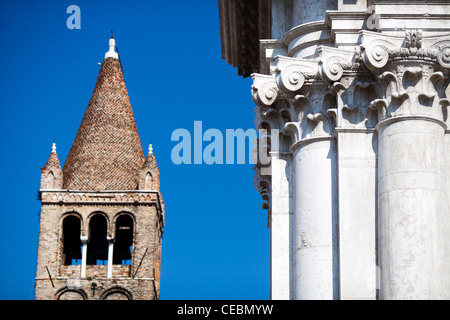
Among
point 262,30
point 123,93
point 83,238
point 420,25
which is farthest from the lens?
point 123,93

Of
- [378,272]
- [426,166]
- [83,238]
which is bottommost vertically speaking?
[378,272]

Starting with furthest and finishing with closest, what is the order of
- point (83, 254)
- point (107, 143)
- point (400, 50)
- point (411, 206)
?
point (107, 143) → point (83, 254) → point (400, 50) → point (411, 206)

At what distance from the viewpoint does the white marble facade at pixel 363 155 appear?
11.4m

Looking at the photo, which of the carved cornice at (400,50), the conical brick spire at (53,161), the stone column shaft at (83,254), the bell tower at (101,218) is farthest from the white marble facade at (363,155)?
the conical brick spire at (53,161)

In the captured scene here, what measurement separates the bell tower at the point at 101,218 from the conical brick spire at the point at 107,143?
8 cm

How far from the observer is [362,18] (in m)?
12.5

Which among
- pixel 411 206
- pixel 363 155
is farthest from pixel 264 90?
pixel 411 206

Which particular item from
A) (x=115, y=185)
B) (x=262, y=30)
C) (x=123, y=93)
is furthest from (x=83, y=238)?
(x=262, y=30)

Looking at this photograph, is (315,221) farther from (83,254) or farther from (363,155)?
(83,254)

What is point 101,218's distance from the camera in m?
105

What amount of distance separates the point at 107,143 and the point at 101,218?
764 centimetres

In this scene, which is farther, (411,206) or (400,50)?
(400,50)

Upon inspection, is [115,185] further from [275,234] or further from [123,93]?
[275,234]

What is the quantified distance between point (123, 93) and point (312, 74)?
335ft
